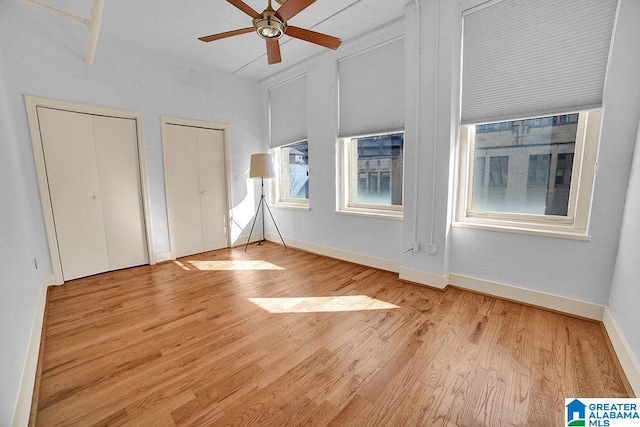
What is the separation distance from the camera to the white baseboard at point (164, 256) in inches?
157

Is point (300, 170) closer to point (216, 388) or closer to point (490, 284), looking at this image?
point (490, 284)

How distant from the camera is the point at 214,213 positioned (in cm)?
461

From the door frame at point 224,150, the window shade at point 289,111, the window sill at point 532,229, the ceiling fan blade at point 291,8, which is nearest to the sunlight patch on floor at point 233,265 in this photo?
the door frame at point 224,150

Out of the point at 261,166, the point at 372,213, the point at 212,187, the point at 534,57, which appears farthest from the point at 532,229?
the point at 212,187

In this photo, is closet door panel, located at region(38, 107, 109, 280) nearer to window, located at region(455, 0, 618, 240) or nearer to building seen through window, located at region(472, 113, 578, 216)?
window, located at region(455, 0, 618, 240)

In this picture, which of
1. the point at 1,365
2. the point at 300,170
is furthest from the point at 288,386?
the point at 300,170

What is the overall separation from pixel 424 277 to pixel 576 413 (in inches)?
65.1

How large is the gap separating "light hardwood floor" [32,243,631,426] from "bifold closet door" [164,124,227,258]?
1.39 metres

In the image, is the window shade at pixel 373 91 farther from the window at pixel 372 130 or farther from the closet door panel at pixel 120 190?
the closet door panel at pixel 120 190

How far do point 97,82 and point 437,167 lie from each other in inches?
166

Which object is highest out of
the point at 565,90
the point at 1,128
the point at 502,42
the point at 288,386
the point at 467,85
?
the point at 502,42

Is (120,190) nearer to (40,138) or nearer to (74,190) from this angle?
(74,190)

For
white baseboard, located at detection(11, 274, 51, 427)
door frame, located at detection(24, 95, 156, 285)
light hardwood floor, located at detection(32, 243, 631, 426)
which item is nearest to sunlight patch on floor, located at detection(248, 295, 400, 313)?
light hardwood floor, located at detection(32, 243, 631, 426)

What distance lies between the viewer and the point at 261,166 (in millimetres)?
4453
